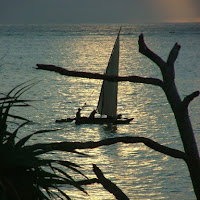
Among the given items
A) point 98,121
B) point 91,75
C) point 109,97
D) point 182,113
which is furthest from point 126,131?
point 91,75

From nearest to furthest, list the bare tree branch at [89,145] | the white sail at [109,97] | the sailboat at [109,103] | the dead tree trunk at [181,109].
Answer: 1. the bare tree branch at [89,145]
2. the dead tree trunk at [181,109]
3. the sailboat at [109,103]
4. the white sail at [109,97]

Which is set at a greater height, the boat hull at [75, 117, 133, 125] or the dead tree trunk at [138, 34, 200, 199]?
the boat hull at [75, 117, 133, 125]

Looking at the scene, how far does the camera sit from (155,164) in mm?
22203

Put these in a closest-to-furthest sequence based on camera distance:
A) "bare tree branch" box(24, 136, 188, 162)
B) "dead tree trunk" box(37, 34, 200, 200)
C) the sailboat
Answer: "bare tree branch" box(24, 136, 188, 162) < "dead tree trunk" box(37, 34, 200, 200) < the sailboat

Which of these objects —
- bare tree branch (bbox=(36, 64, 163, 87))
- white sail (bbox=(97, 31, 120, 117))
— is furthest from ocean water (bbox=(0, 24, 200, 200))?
white sail (bbox=(97, 31, 120, 117))

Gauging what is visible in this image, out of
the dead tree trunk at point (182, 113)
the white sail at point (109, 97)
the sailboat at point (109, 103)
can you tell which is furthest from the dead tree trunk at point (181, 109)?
the white sail at point (109, 97)

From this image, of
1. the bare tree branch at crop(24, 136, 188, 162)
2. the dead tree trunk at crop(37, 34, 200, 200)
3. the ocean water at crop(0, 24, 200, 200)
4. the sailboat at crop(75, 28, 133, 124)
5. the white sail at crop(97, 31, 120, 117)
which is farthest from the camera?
the white sail at crop(97, 31, 120, 117)

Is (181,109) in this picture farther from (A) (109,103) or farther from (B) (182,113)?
(A) (109,103)

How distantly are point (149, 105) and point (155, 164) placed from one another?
18.4 m

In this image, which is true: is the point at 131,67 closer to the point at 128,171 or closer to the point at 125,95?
the point at 125,95

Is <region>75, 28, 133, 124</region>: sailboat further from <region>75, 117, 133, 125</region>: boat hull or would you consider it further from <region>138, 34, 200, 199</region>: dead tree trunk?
<region>138, 34, 200, 199</region>: dead tree trunk

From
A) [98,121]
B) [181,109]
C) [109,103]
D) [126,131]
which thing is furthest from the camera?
[109,103]

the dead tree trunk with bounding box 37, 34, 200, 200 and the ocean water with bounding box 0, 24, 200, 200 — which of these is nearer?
the dead tree trunk with bounding box 37, 34, 200, 200

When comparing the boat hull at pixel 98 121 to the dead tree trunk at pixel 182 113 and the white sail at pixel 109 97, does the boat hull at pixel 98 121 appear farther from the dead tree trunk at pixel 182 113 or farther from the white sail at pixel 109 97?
the dead tree trunk at pixel 182 113
